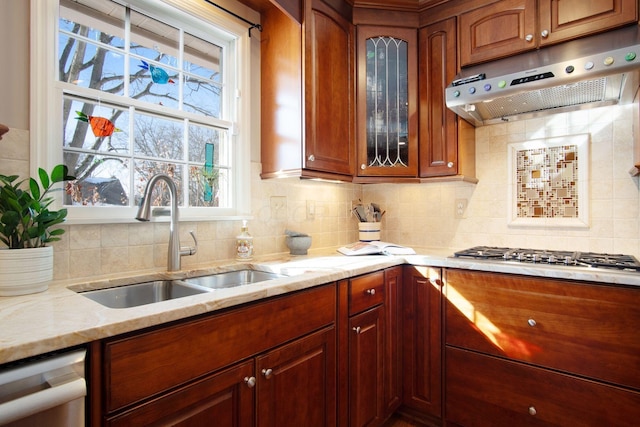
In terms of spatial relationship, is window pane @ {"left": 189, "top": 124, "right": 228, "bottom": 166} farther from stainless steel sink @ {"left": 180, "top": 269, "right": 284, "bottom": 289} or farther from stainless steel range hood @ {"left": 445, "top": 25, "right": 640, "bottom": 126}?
stainless steel range hood @ {"left": 445, "top": 25, "right": 640, "bottom": 126}

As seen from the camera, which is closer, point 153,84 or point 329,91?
point 153,84

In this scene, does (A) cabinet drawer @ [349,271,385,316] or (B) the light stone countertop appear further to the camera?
(A) cabinet drawer @ [349,271,385,316]

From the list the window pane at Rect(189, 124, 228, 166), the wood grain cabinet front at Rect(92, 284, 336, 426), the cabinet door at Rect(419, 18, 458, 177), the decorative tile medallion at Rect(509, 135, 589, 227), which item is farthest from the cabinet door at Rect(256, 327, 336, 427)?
the decorative tile medallion at Rect(509, 135, 589, 227)

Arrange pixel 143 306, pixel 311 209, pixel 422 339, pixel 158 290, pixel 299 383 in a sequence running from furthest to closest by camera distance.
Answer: pixel 311 209 → pixel 422 339 → pixel 158 290 → pixel 299 383 → pixel 143 306

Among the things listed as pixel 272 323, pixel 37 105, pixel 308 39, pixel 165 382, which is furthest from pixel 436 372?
pixel 37 105

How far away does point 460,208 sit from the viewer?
2.46 m

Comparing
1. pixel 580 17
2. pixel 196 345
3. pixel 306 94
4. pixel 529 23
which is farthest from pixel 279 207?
pixel 580 17

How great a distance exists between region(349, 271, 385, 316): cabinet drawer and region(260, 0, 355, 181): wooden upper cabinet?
24.8 inches

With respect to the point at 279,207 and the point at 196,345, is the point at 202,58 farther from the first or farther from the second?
the point at 196,345

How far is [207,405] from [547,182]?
7.13 ft

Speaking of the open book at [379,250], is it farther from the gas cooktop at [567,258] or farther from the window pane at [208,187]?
the window pane at [208,187]

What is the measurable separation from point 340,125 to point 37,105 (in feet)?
4.73

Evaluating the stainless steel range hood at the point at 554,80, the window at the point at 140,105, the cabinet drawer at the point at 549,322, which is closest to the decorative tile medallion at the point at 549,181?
the stainless steel range hood at the point at 554,80

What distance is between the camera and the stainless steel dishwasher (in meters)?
0.68
